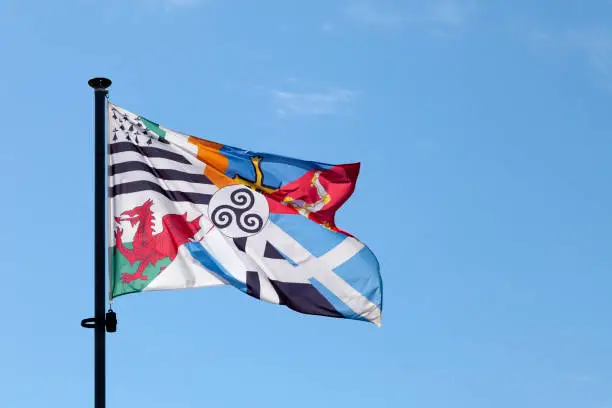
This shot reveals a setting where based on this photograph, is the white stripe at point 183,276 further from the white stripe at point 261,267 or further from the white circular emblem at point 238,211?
the white circular emblem at point 238,211

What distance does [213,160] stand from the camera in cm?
2002

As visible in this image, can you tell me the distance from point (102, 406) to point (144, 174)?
4.81 meters

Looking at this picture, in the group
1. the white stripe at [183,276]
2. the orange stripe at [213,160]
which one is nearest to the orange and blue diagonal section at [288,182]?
the orange stripe at [213,160]

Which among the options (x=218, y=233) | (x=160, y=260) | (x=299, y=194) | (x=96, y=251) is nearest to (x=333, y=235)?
(x=299, y=194)

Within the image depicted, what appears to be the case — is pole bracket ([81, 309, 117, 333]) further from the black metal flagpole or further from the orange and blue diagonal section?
the orange and blue diagonal section

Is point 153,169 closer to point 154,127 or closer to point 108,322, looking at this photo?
point 154,127

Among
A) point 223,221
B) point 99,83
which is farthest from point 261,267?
point 99,83

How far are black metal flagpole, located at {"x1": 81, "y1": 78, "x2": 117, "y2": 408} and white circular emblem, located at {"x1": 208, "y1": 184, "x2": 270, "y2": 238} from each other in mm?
2770

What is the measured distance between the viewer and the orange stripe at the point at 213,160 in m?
19.9

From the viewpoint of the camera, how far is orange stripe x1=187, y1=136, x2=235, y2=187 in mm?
19906

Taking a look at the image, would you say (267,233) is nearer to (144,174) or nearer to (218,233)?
(218,233)

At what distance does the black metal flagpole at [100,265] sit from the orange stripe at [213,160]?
7.69 ft

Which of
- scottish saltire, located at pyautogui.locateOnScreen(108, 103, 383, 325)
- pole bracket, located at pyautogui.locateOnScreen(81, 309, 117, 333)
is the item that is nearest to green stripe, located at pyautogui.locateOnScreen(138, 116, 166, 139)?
scottish saltire, located at pyautogui.locateOnScreen(108, 103, 383, 325)

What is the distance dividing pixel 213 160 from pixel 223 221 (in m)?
1.24
